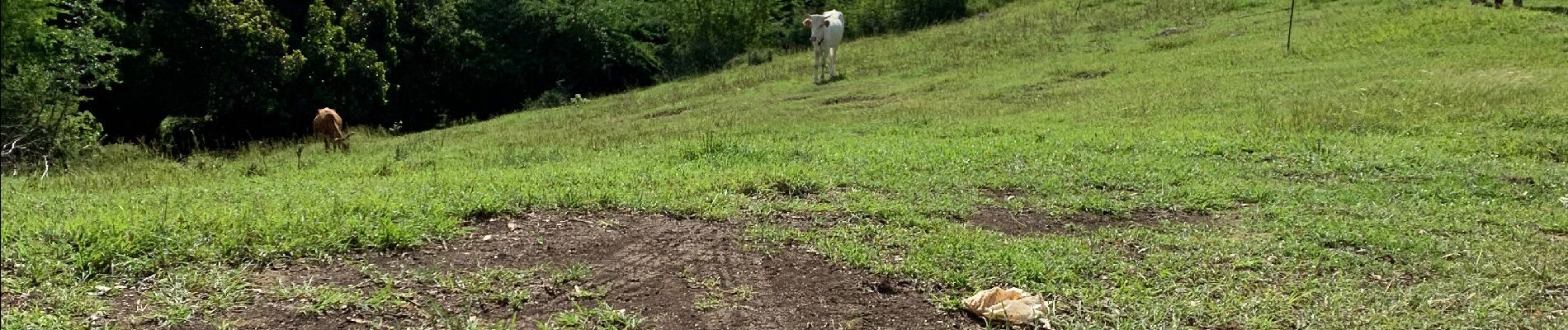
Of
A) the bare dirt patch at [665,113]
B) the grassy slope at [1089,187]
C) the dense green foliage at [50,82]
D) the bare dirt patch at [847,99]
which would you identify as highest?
the dense green foliage at [50,82]

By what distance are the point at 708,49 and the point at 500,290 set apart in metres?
25.6

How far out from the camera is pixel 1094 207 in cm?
663

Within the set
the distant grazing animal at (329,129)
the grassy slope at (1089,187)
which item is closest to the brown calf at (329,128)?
the distant grazing animal at (329,129)

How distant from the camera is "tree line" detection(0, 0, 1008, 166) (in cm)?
1406

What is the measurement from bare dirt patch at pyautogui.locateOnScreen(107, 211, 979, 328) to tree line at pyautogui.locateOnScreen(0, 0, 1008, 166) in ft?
23.3

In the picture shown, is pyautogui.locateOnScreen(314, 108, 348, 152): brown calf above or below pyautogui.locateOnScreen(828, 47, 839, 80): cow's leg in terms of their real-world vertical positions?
above

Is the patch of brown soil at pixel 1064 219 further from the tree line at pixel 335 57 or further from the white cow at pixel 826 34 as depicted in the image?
the white cow at pixel 826 34

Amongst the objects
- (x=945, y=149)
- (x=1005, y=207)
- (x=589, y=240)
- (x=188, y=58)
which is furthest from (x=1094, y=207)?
(x=188, y=58)

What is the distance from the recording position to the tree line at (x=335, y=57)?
14.1 metres

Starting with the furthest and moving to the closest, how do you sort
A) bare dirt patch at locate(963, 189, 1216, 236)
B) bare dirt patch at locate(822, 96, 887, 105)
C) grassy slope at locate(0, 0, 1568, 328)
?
bare dirt patch at locate(822, 96, 887, 105) < bare dirt patch at locate(963, 189, 1216, 236) < grassy slope at locate(0, 0, 1568, 328)

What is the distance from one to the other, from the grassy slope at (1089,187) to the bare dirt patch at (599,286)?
0.28m

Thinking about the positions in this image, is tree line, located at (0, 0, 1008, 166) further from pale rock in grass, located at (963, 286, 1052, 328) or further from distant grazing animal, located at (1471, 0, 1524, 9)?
distant grazing animal, located at (1471, 0, 1524, 9)

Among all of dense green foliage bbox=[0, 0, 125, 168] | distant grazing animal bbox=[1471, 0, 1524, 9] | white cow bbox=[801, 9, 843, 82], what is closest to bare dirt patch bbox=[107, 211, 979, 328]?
dense green foliage bbox=[0, 0, 125, 168]

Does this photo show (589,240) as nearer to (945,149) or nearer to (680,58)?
(945,149)
